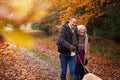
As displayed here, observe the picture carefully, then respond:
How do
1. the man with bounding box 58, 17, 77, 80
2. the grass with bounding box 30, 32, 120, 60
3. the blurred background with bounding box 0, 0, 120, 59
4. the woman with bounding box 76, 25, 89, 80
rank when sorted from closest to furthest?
the blurred background with bounding box 0, 0, 120, 59, the man with bounding box 58, 17, 77, 80, the woman with bounding box 76, 25, 89, 80, the grass with bounding box 30, 32, 120, 60

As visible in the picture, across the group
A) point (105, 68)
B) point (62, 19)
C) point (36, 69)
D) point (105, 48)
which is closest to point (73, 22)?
point (36, 69)

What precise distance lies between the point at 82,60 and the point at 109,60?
736 centimetres

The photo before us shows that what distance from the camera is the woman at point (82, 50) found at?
6.73m

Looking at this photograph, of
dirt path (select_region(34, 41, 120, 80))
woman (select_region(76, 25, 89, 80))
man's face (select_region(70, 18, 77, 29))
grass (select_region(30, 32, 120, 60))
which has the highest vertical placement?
man's face (select_region(70, 18, 77, 29))

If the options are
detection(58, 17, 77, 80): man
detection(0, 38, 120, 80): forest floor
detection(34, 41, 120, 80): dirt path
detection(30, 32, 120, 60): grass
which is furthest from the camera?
detection(30, 32, 120, 60): grass

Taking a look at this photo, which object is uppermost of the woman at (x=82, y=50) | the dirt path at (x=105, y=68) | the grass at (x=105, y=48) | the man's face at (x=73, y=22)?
the man's face at (x=73, y=22)

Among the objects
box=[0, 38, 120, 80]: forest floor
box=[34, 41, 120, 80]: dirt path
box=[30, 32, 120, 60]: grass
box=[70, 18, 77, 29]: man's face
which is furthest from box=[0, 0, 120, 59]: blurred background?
box=[0, 38, 120, 80]: forest floor

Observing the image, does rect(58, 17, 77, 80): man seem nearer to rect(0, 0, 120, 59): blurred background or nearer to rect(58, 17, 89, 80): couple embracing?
rect(58, 17, 89, 80): couple embracing

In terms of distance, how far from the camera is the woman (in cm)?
673

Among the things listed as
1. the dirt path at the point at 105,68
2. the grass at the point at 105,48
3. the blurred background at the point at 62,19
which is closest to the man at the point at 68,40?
the blurred background at the point at 62,19

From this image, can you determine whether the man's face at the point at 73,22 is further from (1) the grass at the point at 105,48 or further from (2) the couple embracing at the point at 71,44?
(1) the grass at the point at 105,48

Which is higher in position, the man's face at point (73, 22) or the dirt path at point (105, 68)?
the man's face at point (73, 22)

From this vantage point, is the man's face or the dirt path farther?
the dirt path

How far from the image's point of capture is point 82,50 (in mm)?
6898
